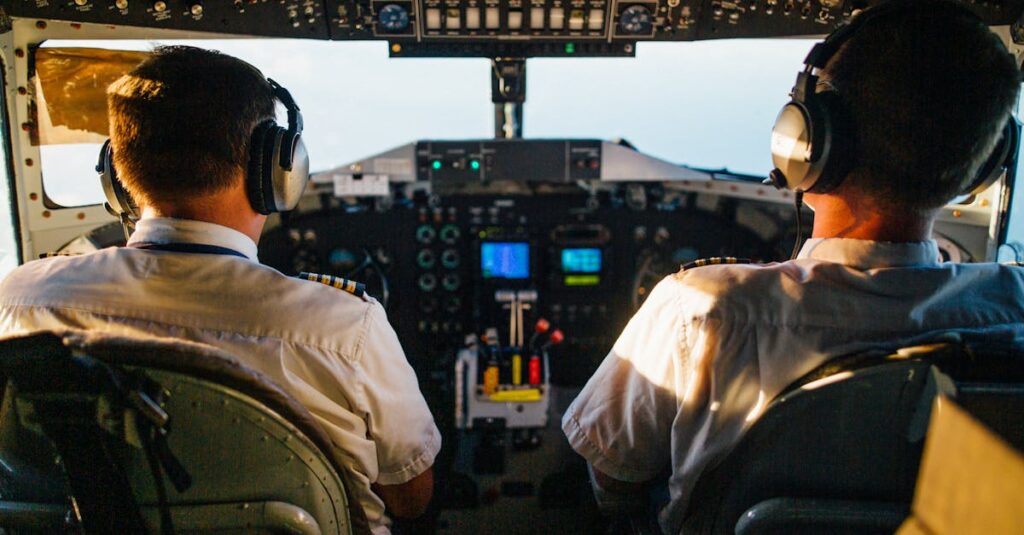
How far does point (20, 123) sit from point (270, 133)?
1650 millimetres

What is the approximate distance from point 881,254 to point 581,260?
1.77 m

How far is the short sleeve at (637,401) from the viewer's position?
116cm

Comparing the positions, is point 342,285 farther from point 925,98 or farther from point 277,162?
point 925,98

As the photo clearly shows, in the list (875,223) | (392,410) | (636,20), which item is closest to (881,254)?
(875,223)

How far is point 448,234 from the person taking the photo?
284cm

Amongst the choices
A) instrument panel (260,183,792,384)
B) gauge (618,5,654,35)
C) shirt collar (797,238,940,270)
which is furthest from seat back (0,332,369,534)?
gauge (618,5,654,35)

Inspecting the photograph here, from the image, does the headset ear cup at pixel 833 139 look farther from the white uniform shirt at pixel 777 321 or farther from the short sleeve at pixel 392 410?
the short sleeve at pixel 392 410

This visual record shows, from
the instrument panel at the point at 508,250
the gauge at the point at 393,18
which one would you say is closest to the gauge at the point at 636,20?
the instrument panel at the point at 508,250

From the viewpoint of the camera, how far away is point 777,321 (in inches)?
41.5

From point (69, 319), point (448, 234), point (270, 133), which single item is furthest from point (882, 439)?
point (448, 234)

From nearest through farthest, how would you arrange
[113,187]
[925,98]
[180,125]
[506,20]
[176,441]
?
[176,441] < [925,98] < [180,125] < [113,187] < [506,20]

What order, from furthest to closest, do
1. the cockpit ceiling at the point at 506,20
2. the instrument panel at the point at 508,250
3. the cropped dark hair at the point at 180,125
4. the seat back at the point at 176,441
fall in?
the instrument panel at the point at 508,250, the cockpit ceiling at the point at 506,20, the cropped dark hair at the point at 180,125, the seat back at the point at 176,441

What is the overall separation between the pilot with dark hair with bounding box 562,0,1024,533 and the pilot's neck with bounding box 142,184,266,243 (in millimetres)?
733

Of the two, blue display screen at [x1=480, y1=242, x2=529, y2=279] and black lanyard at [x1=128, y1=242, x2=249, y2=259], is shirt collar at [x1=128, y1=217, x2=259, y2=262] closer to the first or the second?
black lanyard at [x1=128, y1=242, x2=249, y2=259]
